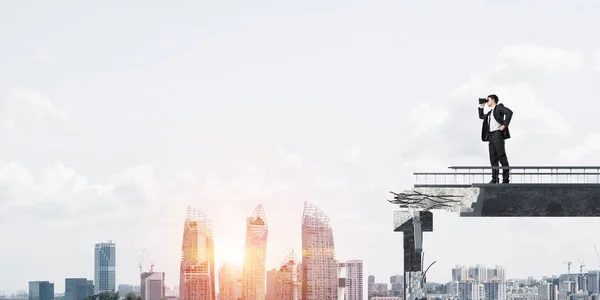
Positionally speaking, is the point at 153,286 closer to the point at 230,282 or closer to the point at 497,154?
the point at 230,282

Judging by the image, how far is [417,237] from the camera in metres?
24.5

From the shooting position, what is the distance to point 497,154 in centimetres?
2397

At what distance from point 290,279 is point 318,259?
1091 centimetres

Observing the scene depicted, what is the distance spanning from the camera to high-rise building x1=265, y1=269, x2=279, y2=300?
18538 centimetres

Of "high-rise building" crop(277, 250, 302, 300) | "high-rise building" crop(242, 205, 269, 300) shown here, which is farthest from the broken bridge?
"high-rise building" crop(277, 250, 302, 300)

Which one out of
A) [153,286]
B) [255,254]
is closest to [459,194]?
[255,254]

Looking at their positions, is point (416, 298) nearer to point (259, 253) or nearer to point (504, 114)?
point (504, 114)

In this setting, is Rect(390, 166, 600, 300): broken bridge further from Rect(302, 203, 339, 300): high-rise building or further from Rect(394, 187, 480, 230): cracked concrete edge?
Rect(302, 203, 339, 300): high-rise building

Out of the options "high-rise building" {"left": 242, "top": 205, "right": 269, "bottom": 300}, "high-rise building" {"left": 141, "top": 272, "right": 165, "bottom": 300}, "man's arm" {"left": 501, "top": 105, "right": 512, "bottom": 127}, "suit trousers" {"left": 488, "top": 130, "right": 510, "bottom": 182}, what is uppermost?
"man's arm" {"left": 501, "top": 105, "right": 512, "bottom": 127}

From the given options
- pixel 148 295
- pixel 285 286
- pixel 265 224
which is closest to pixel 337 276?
pixel 285 286

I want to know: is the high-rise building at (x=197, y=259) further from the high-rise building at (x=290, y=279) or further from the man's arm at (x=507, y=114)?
the man's arm at (x=507, y=114)

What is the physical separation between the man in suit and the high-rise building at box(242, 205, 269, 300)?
13857 centimetres

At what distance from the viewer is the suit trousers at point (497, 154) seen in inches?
936

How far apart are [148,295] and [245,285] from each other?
30.5 metres
